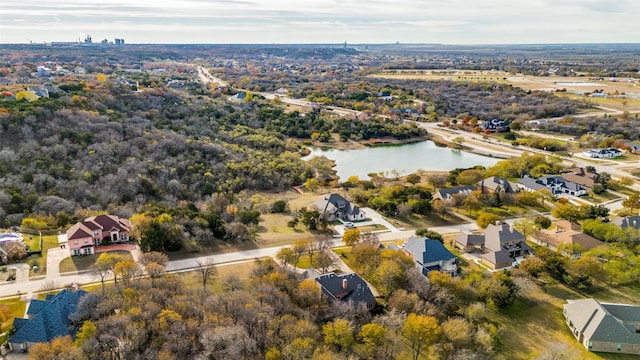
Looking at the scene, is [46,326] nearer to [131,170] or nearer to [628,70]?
[131,170]

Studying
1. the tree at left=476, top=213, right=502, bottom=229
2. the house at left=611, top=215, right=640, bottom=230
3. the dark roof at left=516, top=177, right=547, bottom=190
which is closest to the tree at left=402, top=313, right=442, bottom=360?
the tree at left=476, top=213, right=502, bottom=229

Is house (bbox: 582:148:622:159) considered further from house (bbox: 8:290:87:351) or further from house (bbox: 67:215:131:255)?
house (bbox: 8:290:87:351)

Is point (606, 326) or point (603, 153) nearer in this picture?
point (606, 326)

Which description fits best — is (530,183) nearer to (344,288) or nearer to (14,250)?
(344,288)

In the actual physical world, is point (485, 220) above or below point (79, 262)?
above

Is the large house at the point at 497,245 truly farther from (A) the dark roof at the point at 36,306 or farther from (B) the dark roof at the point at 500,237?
(A) the dark roof at the point at 36,306

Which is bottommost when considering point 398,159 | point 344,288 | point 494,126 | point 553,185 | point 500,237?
point 398,159

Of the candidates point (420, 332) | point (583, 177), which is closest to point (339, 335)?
point (420, 332)
